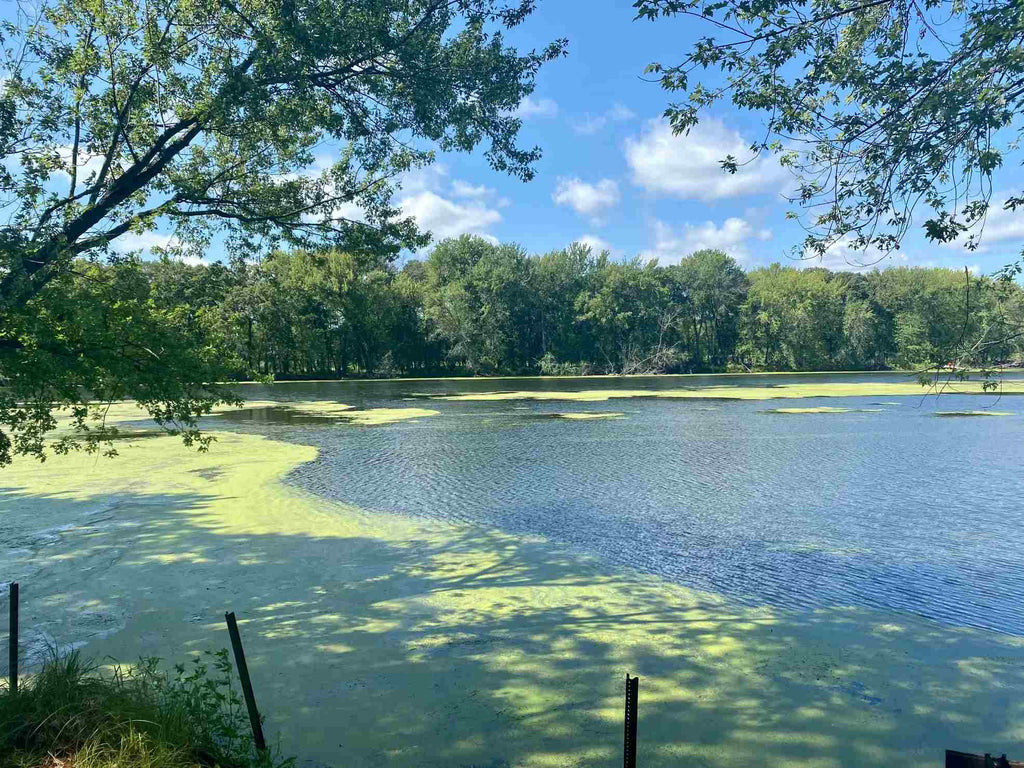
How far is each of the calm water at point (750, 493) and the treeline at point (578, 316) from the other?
3083 cm

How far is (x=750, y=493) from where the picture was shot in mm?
10836

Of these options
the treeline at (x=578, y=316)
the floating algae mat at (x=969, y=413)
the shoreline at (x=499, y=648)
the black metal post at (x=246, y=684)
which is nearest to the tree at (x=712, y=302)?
the treeline at (x=578, y=316)

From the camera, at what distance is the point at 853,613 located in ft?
19.0

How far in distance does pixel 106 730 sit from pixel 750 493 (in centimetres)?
979

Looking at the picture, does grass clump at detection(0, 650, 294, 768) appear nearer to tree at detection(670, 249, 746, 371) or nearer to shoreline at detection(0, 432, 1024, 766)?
shoreline at detection(0, 432, 1024, 766)

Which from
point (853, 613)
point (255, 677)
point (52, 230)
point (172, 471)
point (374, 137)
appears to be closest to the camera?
point (255, 677)

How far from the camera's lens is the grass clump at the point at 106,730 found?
2.70 metres

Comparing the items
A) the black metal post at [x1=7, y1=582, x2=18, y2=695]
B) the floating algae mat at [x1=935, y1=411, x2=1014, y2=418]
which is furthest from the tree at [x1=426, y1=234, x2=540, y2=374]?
the black metal post at [x1=7, y1=582, x2=18, y2=695]

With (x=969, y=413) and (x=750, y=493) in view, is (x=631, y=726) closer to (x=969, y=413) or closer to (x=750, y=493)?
(x=750, y=493)

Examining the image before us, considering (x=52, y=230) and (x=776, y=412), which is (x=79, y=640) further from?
(x=776, y=412)

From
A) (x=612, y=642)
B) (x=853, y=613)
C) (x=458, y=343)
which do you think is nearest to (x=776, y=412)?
(x=853, y=613)

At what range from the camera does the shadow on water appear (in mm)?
3795

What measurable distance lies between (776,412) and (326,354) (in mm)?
37579

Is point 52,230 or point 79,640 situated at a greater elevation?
point 52,230
